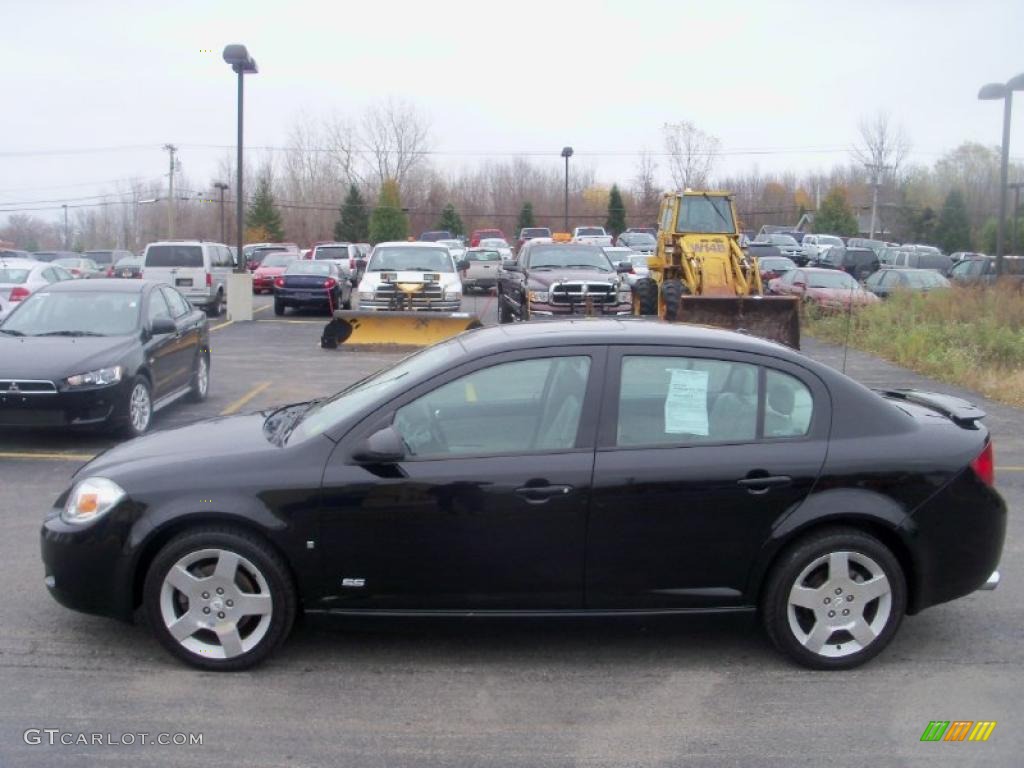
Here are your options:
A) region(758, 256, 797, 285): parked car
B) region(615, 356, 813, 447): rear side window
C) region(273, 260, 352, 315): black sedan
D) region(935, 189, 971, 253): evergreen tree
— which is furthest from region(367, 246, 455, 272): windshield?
region(935, 189, 971, 253): evergreen tree

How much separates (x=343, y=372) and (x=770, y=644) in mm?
11534

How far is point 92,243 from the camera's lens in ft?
346

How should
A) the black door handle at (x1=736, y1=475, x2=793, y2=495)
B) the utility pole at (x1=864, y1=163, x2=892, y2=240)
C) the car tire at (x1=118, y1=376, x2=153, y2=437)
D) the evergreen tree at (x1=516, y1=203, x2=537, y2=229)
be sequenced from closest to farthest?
the black door handle at (x1=736, y1=475, x2=793, y2=495), the car tire at (x1=118, y1=376, x2=153, y2=437), the utility pole at (x1=864, y1=163, x2=892, y2=240), the evergreen tree at (x1=516, y1=203, x2=537, y2=229)

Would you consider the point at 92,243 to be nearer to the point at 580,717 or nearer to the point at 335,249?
the point at 335,249

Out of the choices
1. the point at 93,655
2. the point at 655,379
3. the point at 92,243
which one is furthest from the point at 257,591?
the point at 92,243

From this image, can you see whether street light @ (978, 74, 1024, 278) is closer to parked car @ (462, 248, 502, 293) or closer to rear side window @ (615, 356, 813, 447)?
parked car @ (462, 248, 502, 293)

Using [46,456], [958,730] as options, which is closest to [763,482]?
[958,730]

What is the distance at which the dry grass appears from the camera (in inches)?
621

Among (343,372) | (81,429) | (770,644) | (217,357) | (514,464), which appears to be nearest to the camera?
(514,464)

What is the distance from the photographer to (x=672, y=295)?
20.6 metres

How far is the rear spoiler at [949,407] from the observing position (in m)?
5.45

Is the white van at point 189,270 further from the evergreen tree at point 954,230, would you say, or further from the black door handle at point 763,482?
the evergreen tree at point 954,230

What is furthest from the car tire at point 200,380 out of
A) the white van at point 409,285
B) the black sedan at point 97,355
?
the white van at point 409,285

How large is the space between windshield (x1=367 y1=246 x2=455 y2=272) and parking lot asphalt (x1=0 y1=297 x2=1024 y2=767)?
16.1 metres
